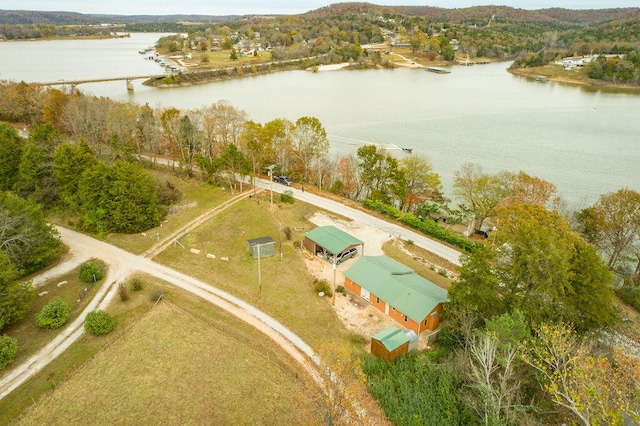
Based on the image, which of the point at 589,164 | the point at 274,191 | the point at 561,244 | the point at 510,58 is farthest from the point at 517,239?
the point at 510,58

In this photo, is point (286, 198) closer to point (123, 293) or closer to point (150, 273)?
point (150, 273)

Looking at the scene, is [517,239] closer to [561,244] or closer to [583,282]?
[561,244]

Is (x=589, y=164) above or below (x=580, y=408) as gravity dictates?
below

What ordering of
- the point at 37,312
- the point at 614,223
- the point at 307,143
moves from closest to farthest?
1. the point at 37,312
2. the point at 614,223
3. the point at 307,143

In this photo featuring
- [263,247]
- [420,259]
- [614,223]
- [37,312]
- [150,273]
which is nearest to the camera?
[37,312]

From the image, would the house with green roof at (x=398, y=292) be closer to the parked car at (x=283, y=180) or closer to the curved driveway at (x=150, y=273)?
the curved driveway at (x=150, y=273)

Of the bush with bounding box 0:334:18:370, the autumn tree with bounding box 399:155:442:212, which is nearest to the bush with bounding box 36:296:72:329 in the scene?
the bush with bounding box 0:334:18:370

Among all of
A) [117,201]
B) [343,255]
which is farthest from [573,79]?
[117,201]
